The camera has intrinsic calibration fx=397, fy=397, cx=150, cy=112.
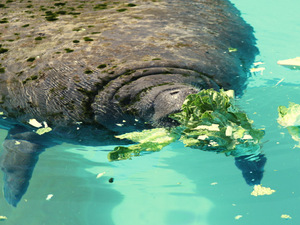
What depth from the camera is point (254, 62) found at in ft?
18.0

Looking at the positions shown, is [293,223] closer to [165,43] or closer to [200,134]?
[200,134]

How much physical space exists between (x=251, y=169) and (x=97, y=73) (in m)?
1.71

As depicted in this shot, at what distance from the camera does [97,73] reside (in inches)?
152

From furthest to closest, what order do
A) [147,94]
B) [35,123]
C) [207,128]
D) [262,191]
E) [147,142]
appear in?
[35,123] → [262,191] → [147,94] → [147,142] → [207,128]

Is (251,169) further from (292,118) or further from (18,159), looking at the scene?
(18,159)

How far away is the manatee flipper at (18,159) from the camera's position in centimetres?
402

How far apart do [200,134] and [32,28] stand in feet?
8.91

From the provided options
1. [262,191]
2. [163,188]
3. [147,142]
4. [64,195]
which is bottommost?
[64,195]

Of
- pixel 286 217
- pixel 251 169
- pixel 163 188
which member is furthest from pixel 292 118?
pixel 163 188

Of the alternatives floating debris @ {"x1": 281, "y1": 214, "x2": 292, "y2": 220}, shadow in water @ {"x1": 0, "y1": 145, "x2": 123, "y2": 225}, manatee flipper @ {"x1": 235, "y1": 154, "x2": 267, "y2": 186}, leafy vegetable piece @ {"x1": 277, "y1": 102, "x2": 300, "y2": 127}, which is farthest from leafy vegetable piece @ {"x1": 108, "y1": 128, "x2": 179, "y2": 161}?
floating debris @ {"x1": 281, "y1": 214, "x2": 292, "y2": 220}

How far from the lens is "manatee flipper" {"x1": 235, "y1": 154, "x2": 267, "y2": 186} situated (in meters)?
3.63

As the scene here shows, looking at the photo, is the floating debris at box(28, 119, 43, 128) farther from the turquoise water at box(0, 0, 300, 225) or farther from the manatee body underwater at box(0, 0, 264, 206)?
the turquoise water at box(0, 0, 300, 225)

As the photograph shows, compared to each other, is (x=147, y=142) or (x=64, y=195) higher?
(x=147, y=142)

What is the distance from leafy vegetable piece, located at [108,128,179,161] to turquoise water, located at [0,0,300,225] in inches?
40.0
